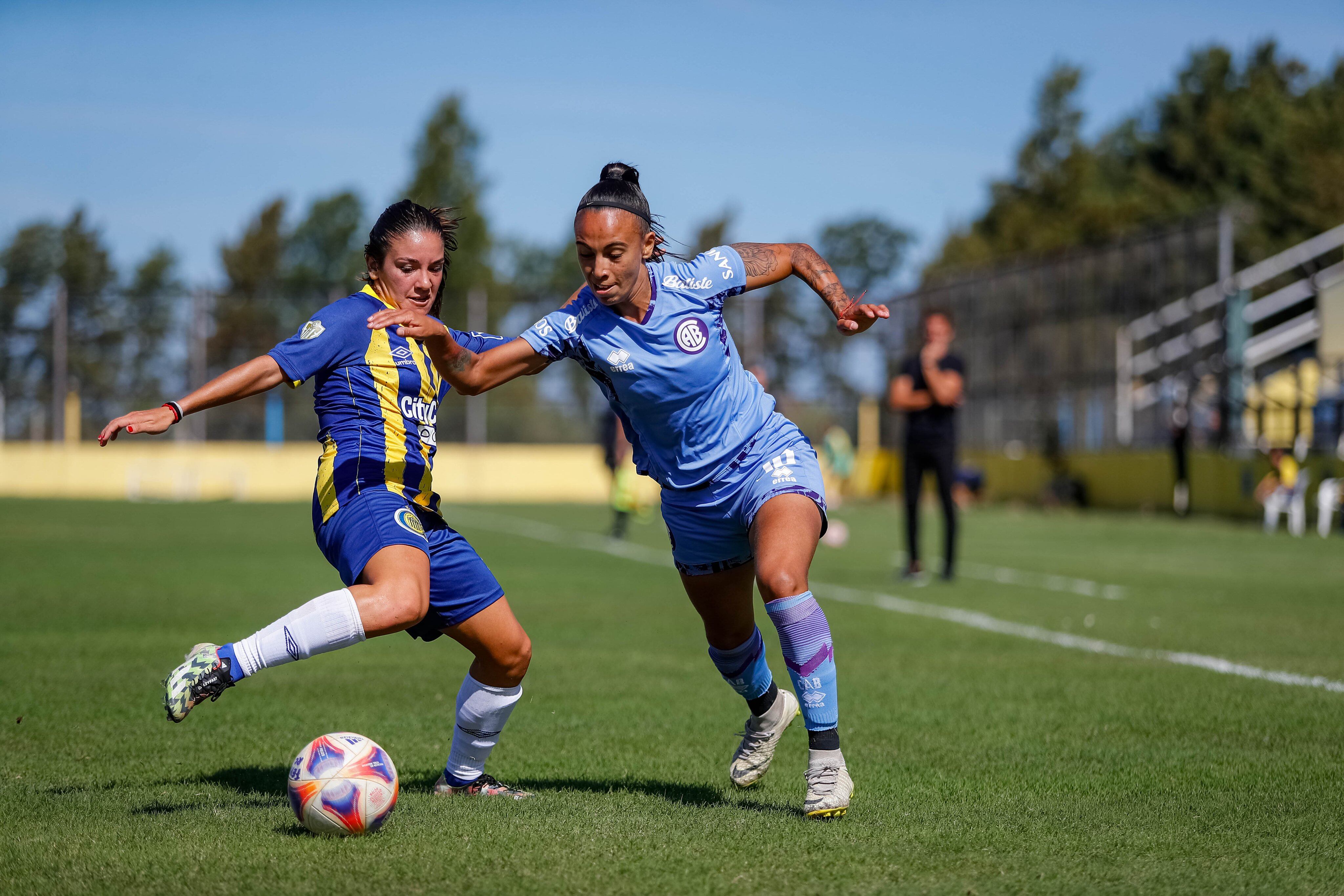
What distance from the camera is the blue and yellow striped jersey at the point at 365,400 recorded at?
14.3 ft

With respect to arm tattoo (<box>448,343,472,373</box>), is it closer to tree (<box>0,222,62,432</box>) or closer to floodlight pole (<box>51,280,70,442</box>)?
floodlight pole (<box>51,280,70,442</box>)

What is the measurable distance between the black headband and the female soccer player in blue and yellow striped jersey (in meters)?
0.53

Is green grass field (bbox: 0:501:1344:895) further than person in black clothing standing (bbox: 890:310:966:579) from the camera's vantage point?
No

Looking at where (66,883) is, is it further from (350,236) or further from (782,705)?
(350,236)

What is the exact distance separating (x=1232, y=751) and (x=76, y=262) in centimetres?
4368

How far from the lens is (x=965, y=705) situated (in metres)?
6.39

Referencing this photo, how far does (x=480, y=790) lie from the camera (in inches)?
183

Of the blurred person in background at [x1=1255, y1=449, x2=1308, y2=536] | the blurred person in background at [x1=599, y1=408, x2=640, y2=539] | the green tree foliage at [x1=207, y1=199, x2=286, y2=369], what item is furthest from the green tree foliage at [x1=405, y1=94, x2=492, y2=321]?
the blurred person in background at [x1=1255, y1=449, x2=1308, y2=536]

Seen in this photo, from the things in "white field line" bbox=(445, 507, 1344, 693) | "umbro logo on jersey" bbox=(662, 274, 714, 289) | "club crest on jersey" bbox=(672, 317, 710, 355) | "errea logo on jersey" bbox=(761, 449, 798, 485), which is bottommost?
"white field line" bbox=(445, 507, 1344, 693)

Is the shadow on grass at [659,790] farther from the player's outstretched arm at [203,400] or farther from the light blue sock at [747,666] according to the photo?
the player's outstretched arm at [203,400]

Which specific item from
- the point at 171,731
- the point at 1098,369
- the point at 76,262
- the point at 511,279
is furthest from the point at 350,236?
the point at 171,731

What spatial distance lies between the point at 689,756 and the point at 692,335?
1.73m

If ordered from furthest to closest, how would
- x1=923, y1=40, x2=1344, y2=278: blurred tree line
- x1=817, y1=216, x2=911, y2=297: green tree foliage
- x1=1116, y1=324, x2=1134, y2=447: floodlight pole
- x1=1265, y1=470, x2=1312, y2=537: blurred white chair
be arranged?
x1=817, y1=216, x2=911, y2=297: green tree foliage < x1=923, y1=40, x2=1344, y2=278: blurred tree line < x1=1116, y1=324, x2=1134, y2=447: floodlight pole < x1=1265, y1=470, x2=1312, y2=537: blurred white chair

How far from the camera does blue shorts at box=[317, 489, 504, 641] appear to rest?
421cm
